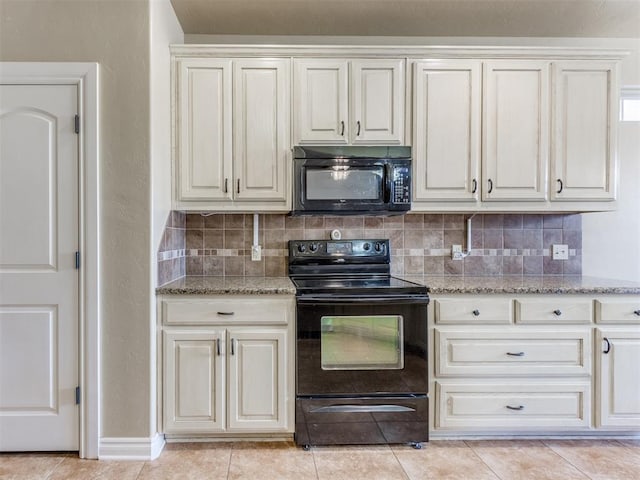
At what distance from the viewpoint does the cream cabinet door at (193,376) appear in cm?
211

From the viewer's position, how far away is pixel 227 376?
6.94 ft

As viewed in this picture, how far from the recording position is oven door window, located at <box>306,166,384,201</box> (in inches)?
92.2

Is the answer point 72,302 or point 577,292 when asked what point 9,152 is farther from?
point 577,292

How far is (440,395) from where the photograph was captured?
2.16 meters

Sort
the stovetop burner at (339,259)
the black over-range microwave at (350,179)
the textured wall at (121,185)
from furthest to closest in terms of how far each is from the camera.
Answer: the stovetop burner at (339,259) → the black over-range microwave at (350,179) → the textured wall at (121,185)

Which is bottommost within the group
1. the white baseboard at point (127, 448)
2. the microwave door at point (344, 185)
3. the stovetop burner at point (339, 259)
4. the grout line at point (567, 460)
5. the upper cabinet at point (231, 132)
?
the grout line at point (567, 460)

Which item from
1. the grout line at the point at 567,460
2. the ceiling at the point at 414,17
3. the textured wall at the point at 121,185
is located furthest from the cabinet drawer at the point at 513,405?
the ceiling at the point at 414,17

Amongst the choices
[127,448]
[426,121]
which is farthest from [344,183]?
→ [127,448]

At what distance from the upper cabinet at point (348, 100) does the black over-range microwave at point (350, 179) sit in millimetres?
115

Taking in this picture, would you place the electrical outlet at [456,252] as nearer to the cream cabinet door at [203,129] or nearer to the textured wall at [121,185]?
the cream cabinet door at [203,129]

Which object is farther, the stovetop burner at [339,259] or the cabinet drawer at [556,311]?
the stovetop burner at [339,259]

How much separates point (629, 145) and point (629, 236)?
2.08 ft

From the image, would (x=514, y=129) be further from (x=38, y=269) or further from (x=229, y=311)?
(x=38, y=269)

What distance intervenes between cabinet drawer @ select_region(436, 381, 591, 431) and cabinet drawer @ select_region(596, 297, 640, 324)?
15.2 inches
